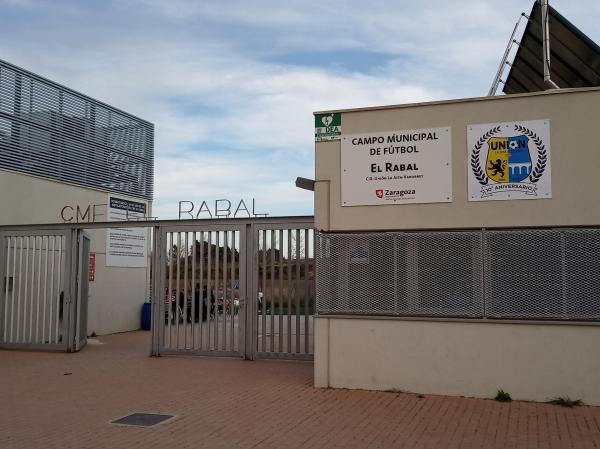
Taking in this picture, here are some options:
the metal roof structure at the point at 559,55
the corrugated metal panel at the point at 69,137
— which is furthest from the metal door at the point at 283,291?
the corrugated metal panel at the point at 69,137

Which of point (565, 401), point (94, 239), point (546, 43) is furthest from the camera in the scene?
point (94, 239)

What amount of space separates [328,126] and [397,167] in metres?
1.26

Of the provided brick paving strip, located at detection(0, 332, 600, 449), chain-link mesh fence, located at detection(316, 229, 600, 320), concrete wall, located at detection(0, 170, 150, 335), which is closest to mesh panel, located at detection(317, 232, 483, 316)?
chain-link mesh fence, located at detection(316, 229, 600, 320)

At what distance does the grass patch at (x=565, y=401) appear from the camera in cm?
804

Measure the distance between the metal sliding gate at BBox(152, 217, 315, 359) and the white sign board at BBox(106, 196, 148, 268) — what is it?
5.52 metres

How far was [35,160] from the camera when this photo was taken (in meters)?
21.8

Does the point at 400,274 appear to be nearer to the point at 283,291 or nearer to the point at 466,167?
the point at 466,167

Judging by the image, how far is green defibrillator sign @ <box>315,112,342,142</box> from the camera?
9.64 meters

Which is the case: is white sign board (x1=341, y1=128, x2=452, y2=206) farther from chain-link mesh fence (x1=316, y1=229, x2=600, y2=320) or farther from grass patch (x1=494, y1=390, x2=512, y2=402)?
grass patch (x1=494, y1=390, x2=512, y2=402)

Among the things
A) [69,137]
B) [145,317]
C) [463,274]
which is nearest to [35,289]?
[145,317]

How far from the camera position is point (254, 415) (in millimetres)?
7621

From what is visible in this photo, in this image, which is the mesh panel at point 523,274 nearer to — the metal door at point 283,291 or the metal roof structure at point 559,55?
the metal roof structure at point 559,55

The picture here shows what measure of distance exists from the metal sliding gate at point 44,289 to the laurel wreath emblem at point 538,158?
30.0 ft

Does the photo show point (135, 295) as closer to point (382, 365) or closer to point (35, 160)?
point (35, 160)
